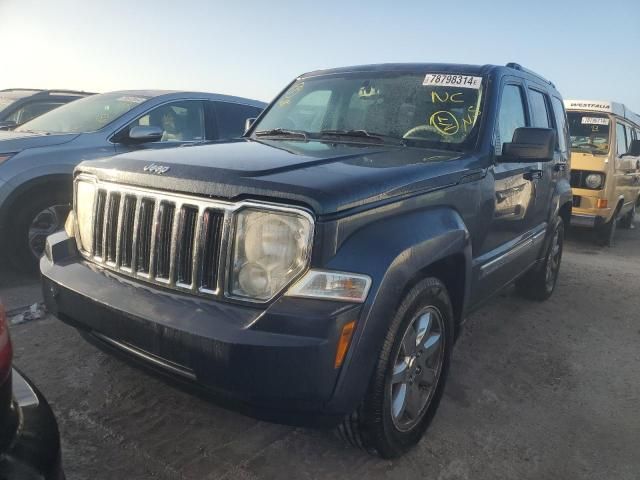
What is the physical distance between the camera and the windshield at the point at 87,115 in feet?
16.5

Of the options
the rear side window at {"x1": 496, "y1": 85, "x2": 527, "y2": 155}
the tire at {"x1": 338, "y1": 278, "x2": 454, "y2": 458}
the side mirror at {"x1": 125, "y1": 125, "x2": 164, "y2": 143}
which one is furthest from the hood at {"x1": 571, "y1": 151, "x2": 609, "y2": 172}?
the tire at {"x1": 338, "y1": 278, "x2": 454, "y2": 458}

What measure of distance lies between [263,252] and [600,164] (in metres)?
7.26

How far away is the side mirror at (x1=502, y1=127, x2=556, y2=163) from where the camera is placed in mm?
3098

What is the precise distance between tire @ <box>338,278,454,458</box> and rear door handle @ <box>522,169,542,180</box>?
4.97 ft

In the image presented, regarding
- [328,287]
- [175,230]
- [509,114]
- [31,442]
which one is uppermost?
[509,114]

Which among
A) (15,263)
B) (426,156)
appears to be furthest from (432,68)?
(15,263)

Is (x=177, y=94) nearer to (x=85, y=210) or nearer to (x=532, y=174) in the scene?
(x=85, y=210)

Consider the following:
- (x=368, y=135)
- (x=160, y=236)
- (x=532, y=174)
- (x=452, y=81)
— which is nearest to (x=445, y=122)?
(x=452, y=81)

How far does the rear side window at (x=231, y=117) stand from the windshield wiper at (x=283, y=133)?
222cm

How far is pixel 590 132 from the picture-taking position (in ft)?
27.1

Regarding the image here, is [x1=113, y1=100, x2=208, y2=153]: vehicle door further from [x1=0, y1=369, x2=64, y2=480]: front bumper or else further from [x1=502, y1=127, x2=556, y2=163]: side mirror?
[x1=0, y1=369, x2=64, y2=480]: front bumper

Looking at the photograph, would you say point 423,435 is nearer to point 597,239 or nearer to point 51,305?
point 51,305

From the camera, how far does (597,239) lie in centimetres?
852

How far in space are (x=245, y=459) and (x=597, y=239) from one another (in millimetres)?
7827
